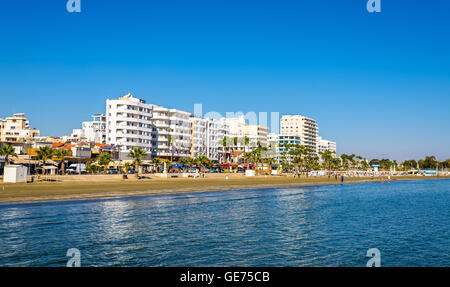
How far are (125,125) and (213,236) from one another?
101 meters

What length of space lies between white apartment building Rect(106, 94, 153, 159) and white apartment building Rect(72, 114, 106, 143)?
26686 mm

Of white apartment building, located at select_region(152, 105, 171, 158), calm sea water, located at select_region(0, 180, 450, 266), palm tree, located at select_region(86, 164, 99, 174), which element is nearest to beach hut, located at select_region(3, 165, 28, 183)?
calm sea water, located at select_region(0, 180, 450, 266)

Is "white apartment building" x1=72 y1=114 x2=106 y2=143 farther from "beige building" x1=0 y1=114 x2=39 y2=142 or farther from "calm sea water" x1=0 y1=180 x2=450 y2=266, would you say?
"calm sea water" x1=0 y1=180 x2=450 y2=266

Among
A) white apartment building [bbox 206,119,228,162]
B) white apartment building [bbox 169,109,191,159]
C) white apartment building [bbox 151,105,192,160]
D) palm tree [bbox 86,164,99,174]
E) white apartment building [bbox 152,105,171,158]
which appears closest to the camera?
palm tree [bbox 86,164,99,174]

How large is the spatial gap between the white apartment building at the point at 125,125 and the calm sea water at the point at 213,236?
82.9 metres

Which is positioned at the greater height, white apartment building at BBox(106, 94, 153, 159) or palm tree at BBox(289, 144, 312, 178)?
white apartment building at BBox(106, 94, 153, 159)

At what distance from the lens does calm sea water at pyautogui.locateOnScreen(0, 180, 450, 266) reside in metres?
17.9

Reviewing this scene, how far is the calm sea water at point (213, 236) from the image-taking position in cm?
1794

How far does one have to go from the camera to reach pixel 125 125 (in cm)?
11900

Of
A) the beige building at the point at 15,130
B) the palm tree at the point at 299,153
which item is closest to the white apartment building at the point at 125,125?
the beige building at the point at 15,130

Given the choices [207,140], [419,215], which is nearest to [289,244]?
[419,215]

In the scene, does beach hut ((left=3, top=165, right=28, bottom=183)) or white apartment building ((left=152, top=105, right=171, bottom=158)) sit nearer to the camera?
beach hut ((left=3, top=165, right=28, bottom=183))
